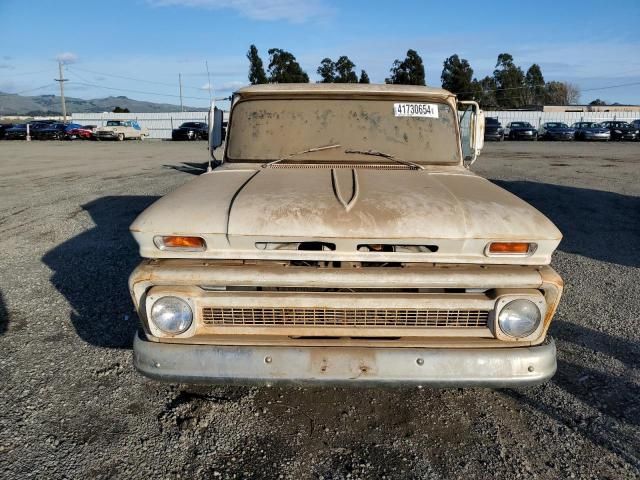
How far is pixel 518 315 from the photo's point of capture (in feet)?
8.04

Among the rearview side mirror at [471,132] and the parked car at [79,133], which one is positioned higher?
the parked car at [79,133]

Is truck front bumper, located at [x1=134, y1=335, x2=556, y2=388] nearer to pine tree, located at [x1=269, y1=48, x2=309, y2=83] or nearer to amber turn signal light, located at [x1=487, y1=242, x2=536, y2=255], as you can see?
amber turn signal light, located at [x1=487, y1=242, x2=536, y2=255]

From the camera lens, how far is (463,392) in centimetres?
322

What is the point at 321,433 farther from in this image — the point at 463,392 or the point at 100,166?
the point at 100,166

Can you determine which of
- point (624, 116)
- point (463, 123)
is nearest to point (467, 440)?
point (463, 123)

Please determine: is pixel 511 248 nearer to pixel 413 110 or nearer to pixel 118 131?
pixel 413 110

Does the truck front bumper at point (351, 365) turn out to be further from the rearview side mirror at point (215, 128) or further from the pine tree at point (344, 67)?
the pine tree at point (344, 67)

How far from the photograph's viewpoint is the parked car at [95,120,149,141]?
36281 millimetres

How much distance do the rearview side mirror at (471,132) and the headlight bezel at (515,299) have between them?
175 cm

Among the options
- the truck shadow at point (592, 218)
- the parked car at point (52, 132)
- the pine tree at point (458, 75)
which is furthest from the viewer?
the pine tree at point (458, 75)

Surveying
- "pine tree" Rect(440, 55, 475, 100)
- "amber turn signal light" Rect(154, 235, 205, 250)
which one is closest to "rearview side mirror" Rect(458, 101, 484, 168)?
"amber turn signal light" Rect(154, 235, 205, 250)

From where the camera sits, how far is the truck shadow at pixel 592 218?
254 inches

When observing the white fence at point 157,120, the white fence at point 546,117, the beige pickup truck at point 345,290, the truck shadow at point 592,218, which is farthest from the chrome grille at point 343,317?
the white fence at point 546,117

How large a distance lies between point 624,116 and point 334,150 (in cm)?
5734
